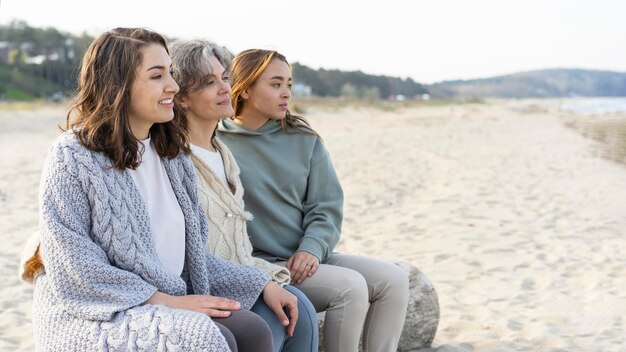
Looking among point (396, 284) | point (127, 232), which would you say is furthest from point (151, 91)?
point (396, 284)

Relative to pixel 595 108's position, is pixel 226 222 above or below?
above

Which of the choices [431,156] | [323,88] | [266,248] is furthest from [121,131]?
[323,88]

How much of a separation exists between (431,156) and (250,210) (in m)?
11.4

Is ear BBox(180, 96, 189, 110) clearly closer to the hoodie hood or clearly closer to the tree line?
the hoodie hood

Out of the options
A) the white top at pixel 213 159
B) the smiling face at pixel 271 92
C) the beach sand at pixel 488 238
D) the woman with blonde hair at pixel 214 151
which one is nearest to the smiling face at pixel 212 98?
the woman with blonde hair at pixel 214 151

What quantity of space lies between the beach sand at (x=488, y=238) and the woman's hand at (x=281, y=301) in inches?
57.7

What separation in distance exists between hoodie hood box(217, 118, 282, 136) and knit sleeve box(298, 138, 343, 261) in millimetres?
197

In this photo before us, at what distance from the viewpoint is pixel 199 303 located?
6.48ft

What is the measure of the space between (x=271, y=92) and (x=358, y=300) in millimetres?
946

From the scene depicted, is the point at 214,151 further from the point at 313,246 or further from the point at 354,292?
the point at 354,292

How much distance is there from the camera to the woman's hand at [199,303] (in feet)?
6.38

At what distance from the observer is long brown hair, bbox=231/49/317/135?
114 inches

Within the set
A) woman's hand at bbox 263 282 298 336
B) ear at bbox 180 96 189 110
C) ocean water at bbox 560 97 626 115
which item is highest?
ear at bbox 180 96 189 110

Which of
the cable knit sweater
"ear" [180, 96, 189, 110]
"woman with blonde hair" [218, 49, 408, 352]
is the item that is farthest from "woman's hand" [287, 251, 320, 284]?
"ear" [180, 96, 189, 110]
